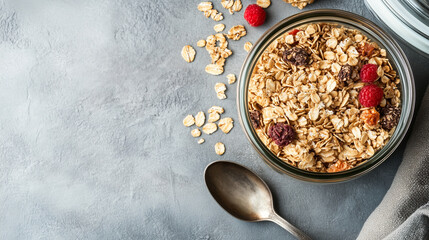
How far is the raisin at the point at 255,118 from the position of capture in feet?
2.96

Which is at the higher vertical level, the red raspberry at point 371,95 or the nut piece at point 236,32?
the nut piece at point 236,32

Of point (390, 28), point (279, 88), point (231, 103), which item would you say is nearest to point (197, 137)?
point (231, 103)

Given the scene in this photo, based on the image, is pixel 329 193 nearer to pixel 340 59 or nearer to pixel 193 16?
pixel 340 59

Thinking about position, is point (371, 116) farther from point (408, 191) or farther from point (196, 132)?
point (196, 132)

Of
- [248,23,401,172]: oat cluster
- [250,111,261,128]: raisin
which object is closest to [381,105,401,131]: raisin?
[248,23,401,172]: oat cluster

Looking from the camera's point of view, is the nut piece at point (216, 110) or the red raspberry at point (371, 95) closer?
the red raspberry at point (371, 95)

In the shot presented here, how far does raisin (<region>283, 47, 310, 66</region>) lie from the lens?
0.87m

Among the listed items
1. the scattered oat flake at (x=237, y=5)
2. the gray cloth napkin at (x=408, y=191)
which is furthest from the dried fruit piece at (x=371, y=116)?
the scattered oat flake at (x=237, y=5)

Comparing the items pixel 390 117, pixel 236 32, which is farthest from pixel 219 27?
pixel 390 117

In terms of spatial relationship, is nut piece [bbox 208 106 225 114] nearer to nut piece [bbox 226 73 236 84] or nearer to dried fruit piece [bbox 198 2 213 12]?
nut piece [bbox 226 73 236 84]

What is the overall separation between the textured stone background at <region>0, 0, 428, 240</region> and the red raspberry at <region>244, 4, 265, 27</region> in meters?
0.02

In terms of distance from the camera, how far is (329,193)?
98cm

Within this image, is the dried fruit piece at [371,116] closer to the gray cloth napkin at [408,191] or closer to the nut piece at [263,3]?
the gray cloth napkin at [408,191]

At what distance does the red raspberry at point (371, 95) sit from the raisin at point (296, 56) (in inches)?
4.7
